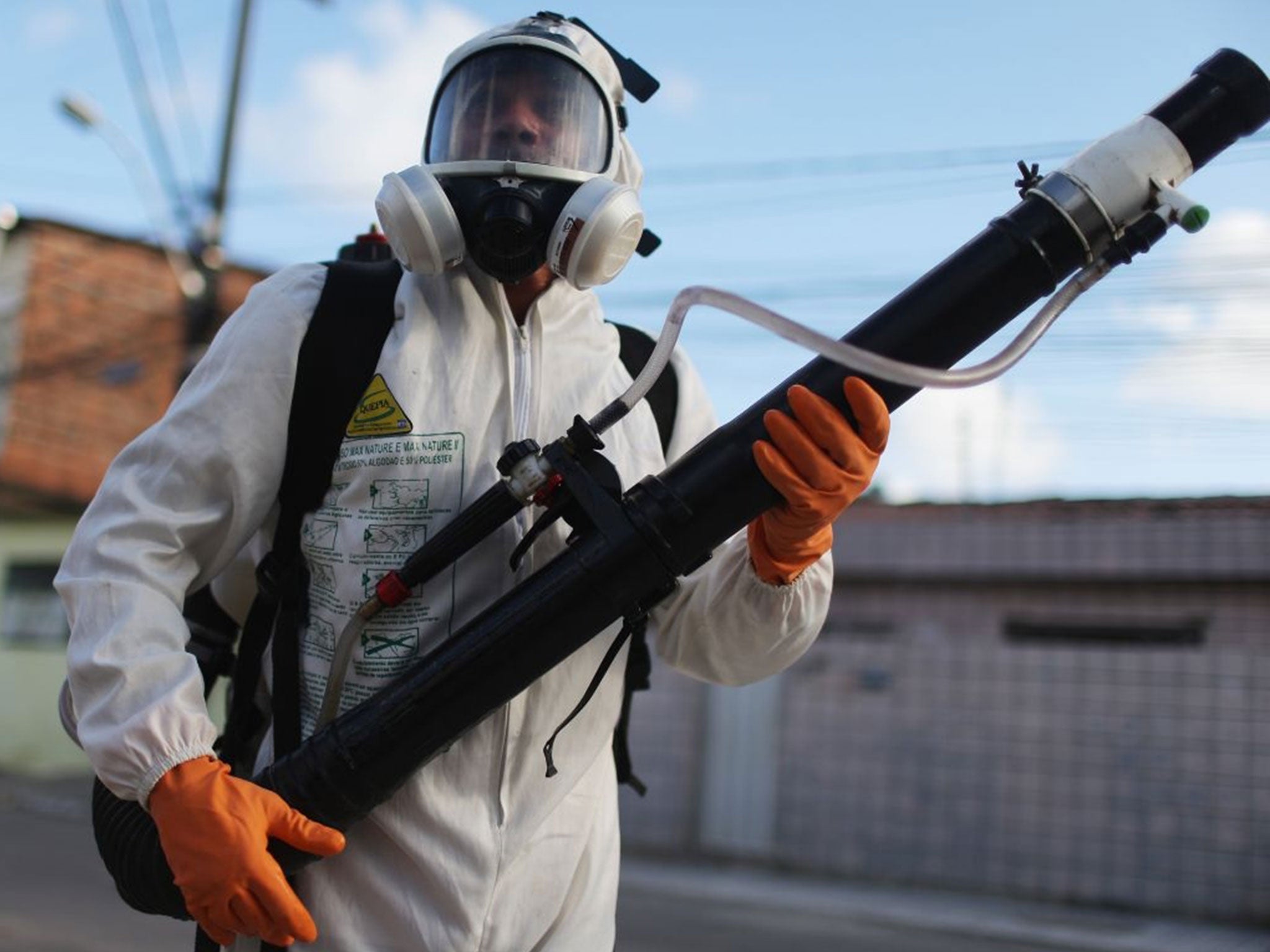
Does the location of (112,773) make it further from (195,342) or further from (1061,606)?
(195,342)

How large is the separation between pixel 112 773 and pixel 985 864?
9.09 meters

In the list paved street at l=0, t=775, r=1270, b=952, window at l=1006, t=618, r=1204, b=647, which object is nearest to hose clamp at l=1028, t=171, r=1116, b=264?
paved street at l=0, t=775, r=1270, b=952

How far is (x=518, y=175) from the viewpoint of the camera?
2.06 m

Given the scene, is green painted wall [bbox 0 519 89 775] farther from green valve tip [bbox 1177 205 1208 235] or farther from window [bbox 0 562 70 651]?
green valve tip [bbox 1177 205 1208 235]

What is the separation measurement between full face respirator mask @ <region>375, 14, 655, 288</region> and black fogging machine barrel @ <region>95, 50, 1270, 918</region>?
Answer: 0.41 m

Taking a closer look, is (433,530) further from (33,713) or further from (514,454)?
(33,713)

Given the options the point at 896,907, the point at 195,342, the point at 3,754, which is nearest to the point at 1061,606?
the point at 896,907

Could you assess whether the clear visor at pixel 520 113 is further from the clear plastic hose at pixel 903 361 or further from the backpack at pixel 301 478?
the clear plastic hose at pixel 903 361

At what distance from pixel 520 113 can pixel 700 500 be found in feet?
2.47

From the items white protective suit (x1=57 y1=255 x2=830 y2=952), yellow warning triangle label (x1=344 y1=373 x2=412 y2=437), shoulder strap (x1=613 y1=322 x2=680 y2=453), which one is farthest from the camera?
shoulder strap (x1=613 y1=322 x2=680 y2=453)

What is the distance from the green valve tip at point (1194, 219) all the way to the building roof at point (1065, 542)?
8.37 metres

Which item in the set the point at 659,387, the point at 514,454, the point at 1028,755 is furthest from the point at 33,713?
the point at 514,454

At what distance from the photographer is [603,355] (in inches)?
87.0

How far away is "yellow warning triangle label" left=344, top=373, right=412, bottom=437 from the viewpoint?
77.2 inches
